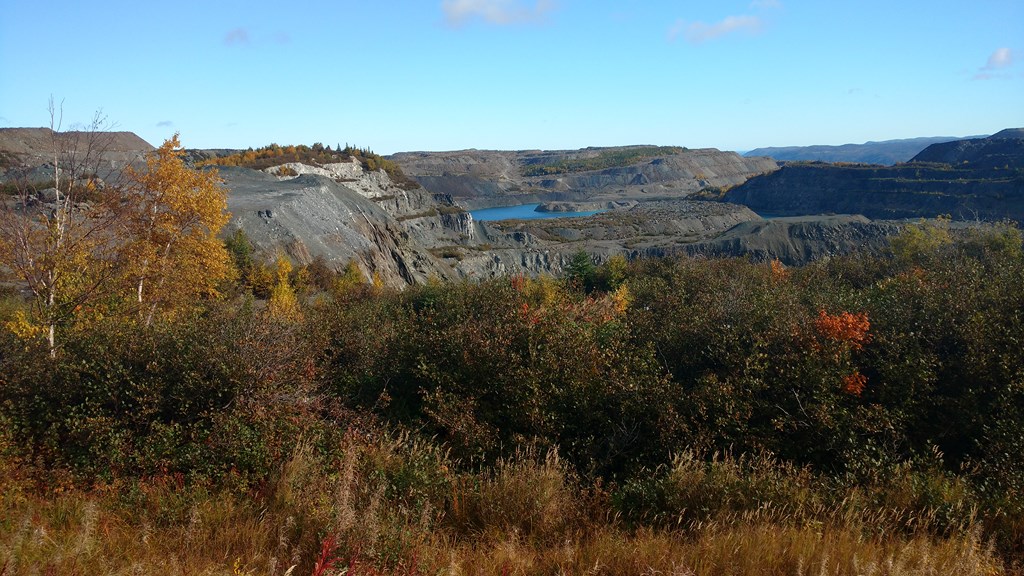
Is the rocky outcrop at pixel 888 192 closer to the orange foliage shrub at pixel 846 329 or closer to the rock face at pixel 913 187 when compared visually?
the rock face at pixel 913 187

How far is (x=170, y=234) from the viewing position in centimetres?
1644

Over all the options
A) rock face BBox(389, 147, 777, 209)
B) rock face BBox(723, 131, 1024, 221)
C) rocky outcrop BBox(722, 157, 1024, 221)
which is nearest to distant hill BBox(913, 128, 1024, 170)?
rock face BBox(723, 131, 1024, 221)

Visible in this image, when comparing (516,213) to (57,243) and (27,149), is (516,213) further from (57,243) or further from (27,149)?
(57,243)

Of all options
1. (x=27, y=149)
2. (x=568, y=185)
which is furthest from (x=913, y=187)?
(x=27, y=149)

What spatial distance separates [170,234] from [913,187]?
114 m

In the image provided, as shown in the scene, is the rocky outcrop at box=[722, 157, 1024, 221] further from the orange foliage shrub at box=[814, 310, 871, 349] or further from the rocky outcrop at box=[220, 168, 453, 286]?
the orange foliage shrub at box=[814, 310, 871, 349]

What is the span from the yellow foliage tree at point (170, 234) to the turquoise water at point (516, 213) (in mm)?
116426

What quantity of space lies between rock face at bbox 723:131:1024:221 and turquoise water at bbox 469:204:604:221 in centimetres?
3859

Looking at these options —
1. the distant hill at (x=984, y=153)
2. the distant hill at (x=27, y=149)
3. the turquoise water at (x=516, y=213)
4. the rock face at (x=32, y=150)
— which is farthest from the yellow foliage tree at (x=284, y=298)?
the distant hill at (x=984, y=153)

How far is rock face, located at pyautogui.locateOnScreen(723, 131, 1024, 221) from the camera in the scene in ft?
287

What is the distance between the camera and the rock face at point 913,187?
3440 inches

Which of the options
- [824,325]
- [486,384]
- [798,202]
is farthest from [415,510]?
[798,202]

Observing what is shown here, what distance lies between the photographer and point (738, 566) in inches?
171

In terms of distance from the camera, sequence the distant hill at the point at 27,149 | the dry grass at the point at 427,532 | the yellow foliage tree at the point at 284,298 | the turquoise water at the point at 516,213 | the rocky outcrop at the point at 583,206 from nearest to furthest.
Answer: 1. the dry grass at the point at 427,532
2. the yellow foliage tree at the point at 284,298
3. the distant hill at the point at 27,149
4. the turquoise water at the point at 516,213
5. the rocky outcrop at the point at 583,206
